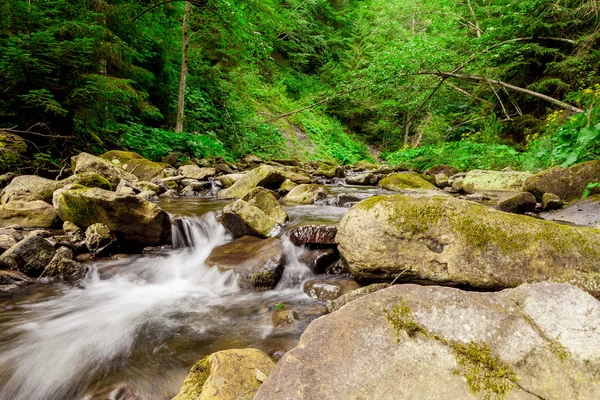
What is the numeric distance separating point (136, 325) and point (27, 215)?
10.3 ft

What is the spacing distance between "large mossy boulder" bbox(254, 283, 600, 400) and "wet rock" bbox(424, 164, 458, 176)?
11544 millimetres

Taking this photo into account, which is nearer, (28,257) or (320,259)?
(28,257)

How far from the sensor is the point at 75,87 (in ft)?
22.2

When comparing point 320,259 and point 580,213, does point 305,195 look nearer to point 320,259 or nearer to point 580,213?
point 320,259

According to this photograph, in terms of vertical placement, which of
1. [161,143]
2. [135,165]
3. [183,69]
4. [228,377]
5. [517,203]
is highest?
[183,69]

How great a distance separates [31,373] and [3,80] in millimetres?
6622

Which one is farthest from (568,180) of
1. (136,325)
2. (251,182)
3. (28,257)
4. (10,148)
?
(10,148)

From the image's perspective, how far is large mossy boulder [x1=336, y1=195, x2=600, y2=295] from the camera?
2432 millimetres

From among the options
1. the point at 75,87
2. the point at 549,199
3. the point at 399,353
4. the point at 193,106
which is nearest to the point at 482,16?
the point at 549,199

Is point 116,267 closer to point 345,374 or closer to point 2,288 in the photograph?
point 2,288

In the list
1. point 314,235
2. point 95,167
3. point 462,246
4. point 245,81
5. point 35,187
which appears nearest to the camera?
point 462,246

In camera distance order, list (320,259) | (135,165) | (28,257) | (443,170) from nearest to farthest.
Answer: (28,257), (320,259), (135,165), (443,170)

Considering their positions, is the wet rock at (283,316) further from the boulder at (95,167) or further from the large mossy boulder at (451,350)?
the boulder at (95,167)

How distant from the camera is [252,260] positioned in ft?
13.0
